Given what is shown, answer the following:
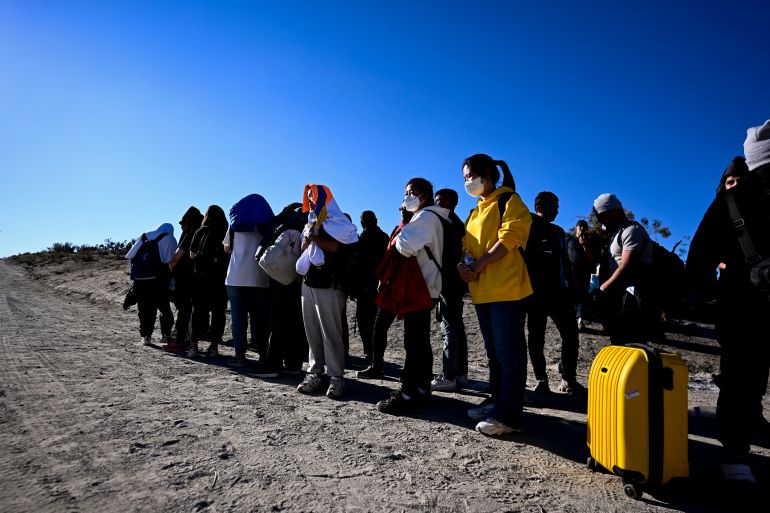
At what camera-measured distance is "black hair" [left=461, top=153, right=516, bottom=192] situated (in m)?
3.66

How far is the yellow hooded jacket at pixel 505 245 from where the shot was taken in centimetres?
333

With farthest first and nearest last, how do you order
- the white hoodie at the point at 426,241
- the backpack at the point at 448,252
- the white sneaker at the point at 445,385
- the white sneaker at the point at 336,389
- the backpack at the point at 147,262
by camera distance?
1. the backpack at the point at 147,262
2. the white sneaker at the point at 445,385
3. the white sneaker at the point at 336,389
4. the backpack at the point at 448,252
5. the white hoodie at the point at 426,241

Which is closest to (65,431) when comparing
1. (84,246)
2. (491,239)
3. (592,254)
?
(491,239)

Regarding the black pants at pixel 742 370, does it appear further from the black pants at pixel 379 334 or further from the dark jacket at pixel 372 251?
the dark jacket at pixel 372 251

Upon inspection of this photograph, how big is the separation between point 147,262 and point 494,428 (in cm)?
620

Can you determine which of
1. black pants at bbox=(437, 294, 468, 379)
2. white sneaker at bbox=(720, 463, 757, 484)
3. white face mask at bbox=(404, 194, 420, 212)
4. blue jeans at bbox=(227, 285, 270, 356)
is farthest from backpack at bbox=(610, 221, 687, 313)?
blue jeans at bbox=(227, 285, 270, 356)

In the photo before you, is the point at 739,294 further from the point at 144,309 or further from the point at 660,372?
the point at 144,309

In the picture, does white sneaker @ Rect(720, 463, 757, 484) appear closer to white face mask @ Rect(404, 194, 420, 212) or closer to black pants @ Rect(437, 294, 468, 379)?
black pants @ Rect(437, 294, 468, 379)

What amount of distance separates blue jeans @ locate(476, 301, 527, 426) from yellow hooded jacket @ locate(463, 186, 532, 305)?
0.34ft

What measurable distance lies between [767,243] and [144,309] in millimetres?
8021

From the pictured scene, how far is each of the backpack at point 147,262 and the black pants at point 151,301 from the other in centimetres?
12

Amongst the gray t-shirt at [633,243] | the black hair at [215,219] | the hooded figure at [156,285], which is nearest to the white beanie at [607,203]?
the gray t-shirt at [633,243]

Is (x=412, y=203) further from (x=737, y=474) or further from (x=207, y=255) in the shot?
(x=207, y=255)

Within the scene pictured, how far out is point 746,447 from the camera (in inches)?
103
